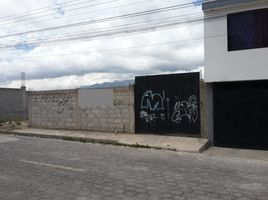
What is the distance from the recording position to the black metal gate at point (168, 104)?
45.2ft

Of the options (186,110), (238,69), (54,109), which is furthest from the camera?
(54,109)

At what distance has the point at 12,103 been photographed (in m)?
27.0

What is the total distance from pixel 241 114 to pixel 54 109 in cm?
978

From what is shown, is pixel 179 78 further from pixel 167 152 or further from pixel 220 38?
pixel 167 152

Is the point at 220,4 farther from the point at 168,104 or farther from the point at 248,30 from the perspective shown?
the point at 168,104

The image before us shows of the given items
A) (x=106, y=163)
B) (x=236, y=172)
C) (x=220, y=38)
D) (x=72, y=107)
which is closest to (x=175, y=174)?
(x=236, y=172)

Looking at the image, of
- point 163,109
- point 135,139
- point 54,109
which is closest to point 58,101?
point 54,109

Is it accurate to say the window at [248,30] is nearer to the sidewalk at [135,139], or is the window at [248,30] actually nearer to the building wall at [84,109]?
the sidewalk at [135,139]

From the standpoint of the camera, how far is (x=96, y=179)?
299 inches

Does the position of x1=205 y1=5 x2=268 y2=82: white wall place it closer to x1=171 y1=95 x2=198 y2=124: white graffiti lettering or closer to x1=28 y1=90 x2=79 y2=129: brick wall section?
x1=171 y1=95 x2=198 y2=124: white graffiti lettering

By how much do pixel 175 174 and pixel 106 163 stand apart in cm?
220

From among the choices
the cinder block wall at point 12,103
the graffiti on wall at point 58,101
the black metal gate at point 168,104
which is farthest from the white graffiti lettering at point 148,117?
the cinder block wall at point 12,103

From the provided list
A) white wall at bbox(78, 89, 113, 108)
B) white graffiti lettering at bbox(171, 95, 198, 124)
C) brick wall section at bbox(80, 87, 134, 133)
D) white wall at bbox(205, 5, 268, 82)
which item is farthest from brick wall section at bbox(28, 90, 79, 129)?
white wall at bbox(205, 5, 268, 82)

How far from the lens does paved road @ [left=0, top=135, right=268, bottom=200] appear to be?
6.48 meters
